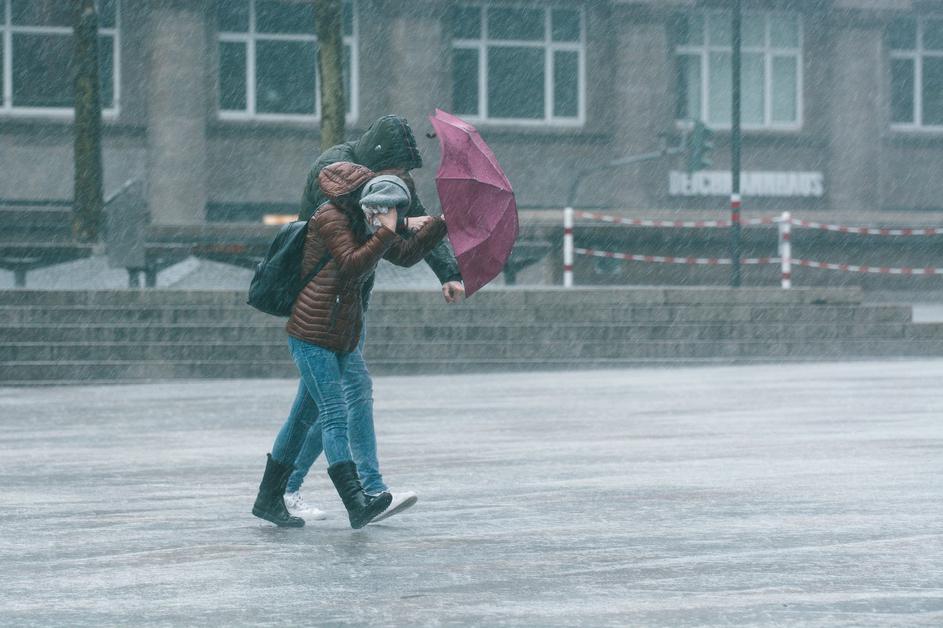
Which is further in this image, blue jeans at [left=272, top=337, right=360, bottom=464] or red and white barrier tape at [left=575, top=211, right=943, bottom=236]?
red and white barrier tape at [left=575, top=211, right=943, bottom=236]

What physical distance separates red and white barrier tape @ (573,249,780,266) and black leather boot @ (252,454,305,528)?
17.7m

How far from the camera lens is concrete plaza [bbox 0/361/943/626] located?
6.32 meters

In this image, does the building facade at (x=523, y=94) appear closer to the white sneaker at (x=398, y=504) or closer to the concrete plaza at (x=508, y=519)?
the concrete plaza at (x=508, y=519)

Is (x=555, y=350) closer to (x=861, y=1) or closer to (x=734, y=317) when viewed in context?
(x=734, y=317)

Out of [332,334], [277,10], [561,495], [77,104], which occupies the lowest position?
[561,495]

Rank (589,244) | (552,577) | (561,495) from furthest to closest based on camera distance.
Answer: (589,244)
(561,495)
(552,577)

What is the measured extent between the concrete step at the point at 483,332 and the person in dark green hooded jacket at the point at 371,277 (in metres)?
10.1

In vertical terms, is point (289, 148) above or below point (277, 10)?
below

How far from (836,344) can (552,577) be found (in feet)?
45.6

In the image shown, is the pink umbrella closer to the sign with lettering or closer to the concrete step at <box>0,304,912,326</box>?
the concrete step at <box>0,304,912,326</box>

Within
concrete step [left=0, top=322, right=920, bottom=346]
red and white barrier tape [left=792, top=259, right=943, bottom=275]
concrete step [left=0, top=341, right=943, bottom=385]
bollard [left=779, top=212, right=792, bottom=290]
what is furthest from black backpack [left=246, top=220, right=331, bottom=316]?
red and white barrier tape [left=792, top=259, right=943, bottom=275]

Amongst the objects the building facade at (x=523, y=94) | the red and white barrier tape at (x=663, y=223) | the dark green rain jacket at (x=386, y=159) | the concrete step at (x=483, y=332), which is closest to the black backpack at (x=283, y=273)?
the dark green rain jacket at (x=386, y=159)

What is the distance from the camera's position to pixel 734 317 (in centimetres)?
2036

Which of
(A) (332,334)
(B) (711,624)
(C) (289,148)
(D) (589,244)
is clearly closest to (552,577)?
(B) (711,624)
